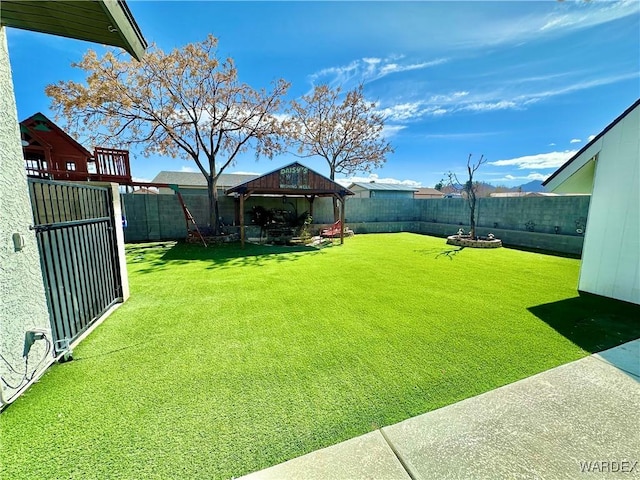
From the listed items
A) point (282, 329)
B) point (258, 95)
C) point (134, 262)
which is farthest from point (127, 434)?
point (258, 95)

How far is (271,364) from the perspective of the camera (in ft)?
8.70

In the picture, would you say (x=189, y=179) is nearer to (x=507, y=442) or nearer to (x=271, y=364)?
(x=271, y=364)

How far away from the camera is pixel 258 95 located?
11.7 m

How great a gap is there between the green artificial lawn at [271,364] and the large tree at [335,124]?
42.0ft

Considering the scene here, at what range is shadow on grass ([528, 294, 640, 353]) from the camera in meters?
3.17

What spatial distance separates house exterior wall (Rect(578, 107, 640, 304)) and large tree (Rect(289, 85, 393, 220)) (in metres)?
13.1

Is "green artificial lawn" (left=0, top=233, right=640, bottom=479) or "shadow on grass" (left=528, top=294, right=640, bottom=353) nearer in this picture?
"green artificial lawn" (left=0, top=233, right=640, bottom=479)

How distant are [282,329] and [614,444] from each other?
116 inches

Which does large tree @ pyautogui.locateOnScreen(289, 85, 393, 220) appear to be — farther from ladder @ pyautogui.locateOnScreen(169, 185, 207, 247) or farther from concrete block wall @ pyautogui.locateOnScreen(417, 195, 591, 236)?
ladder @ pyautogui.locateOnScreen(169, 185, 207, 247)

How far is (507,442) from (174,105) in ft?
43.6

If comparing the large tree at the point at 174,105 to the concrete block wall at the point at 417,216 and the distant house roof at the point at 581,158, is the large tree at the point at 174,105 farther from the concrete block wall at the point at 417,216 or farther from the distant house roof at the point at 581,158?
the distant house roof at the point at 581,158

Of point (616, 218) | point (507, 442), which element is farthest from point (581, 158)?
point (507, 442)

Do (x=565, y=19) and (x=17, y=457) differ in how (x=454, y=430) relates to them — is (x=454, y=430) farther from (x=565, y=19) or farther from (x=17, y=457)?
(x=565, y=19)

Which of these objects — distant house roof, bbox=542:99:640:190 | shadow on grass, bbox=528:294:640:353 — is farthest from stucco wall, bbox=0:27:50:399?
distant house roof, bbox=542:99:640:190
